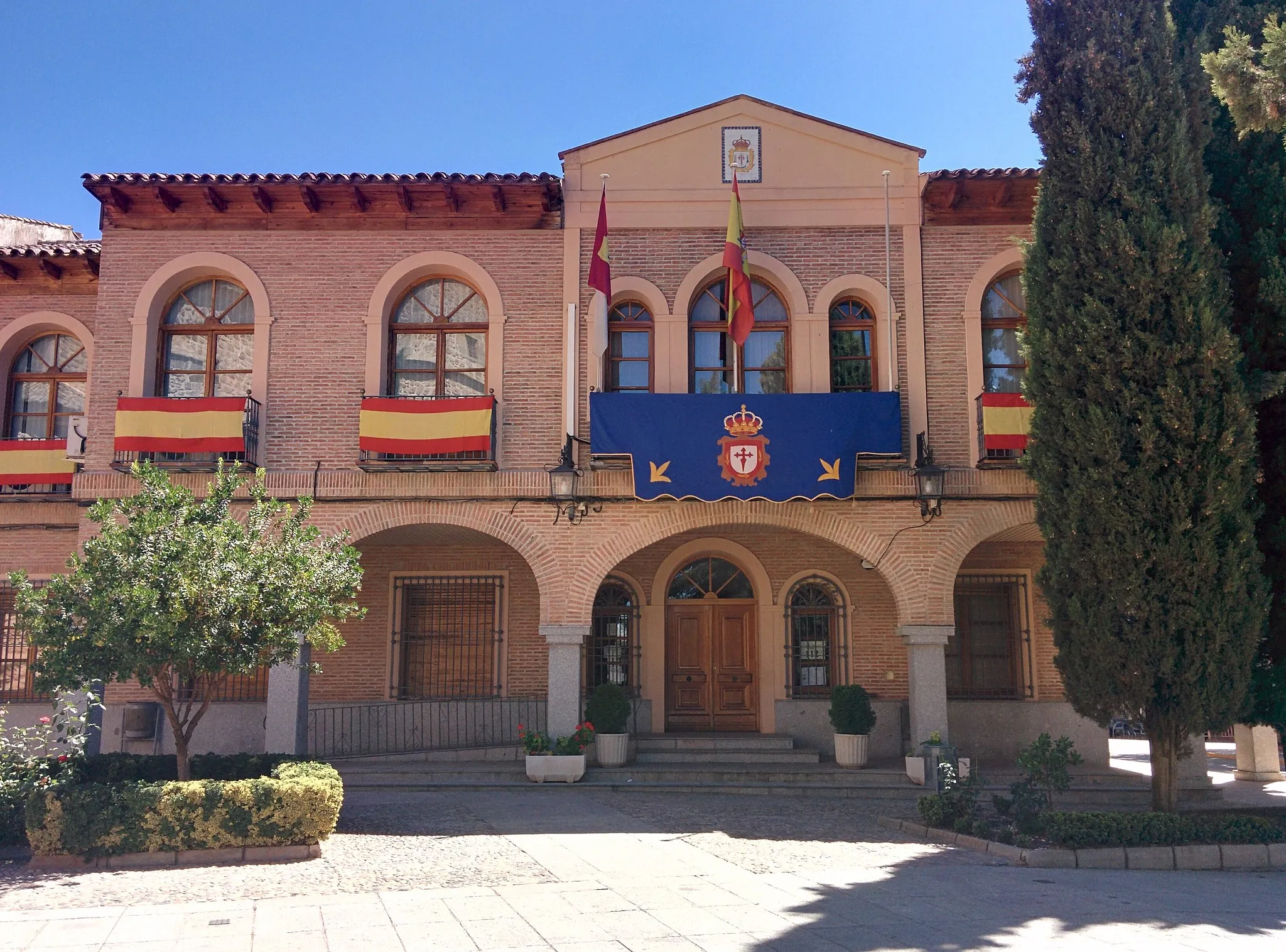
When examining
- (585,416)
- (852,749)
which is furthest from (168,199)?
(852,749)

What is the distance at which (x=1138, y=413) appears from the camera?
10.5m

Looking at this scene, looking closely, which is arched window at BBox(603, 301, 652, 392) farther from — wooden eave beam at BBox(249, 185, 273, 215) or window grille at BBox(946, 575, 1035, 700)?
window grille at BBox(946, 575, 1035, 700)

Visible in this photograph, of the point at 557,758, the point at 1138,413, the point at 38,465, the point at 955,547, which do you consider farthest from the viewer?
the point at 38,465

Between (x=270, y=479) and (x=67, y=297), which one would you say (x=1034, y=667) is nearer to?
(x=270, y=479)

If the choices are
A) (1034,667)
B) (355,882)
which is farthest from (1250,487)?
(355,882)

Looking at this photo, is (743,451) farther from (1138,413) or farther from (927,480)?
(1138,413)

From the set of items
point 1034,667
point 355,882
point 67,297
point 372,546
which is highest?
point 67,297

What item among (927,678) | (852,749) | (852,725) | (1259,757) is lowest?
(1259,757)

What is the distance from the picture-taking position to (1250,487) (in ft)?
34.8

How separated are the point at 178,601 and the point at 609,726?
6625mm

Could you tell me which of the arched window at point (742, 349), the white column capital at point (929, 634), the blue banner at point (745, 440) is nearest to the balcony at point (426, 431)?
the blue banner at point (745, 440)

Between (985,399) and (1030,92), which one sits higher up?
(1030,92)

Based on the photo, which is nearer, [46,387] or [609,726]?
[609,726]

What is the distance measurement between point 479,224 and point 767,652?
7.86 metres
